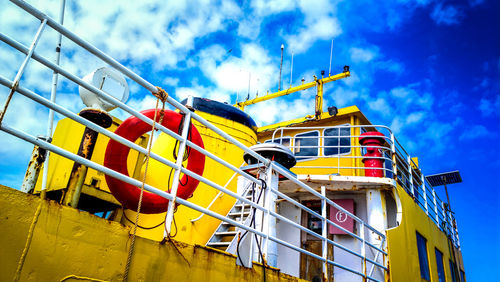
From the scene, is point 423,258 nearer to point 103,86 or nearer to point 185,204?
point 185,204

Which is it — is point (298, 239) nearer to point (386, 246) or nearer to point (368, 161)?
point (386, 246)

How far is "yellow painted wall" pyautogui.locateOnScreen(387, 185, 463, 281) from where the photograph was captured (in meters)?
6.50

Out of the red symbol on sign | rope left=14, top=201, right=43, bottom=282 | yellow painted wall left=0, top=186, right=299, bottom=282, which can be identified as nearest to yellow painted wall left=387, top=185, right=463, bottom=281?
the red symbol on sign

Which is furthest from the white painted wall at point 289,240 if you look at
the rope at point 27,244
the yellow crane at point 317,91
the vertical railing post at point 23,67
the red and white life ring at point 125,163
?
the vertical railing post at point 23,67

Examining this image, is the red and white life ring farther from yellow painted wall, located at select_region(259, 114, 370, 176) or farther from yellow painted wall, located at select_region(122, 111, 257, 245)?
yellow painted wall, located at select_region(259, 114, 370, 176)

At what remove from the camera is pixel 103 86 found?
368 cm

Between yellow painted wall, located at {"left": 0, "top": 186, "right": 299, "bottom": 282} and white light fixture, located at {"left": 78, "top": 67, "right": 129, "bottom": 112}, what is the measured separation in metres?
1.65

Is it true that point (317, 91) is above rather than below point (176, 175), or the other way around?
above

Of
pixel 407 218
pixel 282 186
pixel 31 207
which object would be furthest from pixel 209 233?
pixel 31 207

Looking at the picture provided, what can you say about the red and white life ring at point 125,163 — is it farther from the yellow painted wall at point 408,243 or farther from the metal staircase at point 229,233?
the yellow painted wall at point 408,243

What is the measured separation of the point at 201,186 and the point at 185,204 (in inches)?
164

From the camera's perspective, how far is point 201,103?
8.24 m

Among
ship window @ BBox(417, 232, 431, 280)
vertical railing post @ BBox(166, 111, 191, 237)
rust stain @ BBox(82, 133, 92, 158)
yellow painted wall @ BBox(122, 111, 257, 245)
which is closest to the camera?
vertical railing post @ BBox(166, 111, 191, 237)

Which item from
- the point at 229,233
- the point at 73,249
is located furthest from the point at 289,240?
the point at 73,249
